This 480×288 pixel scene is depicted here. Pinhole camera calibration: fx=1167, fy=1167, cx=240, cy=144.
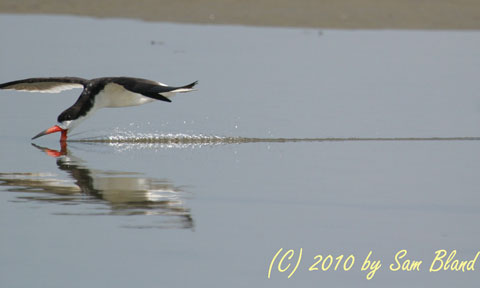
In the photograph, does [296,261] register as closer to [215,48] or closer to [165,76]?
[165,76]

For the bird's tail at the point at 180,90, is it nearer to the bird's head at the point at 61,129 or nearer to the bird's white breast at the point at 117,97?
the bird's white breast at the point at 117,97

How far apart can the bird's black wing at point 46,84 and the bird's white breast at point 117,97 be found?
0.31 metres

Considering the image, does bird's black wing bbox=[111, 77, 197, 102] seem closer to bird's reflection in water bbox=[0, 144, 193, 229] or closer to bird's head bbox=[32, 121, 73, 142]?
bird's head bbox=[32, 121, 73, 142]

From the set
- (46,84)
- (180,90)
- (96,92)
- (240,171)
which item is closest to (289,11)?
(46,84)

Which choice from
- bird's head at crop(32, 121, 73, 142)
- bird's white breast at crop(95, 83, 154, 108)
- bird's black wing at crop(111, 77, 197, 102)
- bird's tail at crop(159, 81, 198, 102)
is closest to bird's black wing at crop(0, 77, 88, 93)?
bird's white breast at crop(95, 83, 154, 108)

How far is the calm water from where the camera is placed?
21.8 feet

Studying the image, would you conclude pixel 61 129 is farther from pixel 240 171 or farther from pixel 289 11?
pixel 289 11

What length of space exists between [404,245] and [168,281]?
1633 millimetres

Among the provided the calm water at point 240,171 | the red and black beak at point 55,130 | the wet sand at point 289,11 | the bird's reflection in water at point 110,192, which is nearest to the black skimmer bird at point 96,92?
the red and black beak at point 55,130

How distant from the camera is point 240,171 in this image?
9625 mm

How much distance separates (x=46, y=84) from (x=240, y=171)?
323 centimetres

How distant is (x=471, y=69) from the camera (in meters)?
17.2

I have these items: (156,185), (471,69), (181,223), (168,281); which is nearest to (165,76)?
(471,69)

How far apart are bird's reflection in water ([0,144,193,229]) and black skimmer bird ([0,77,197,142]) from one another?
4.47ft
